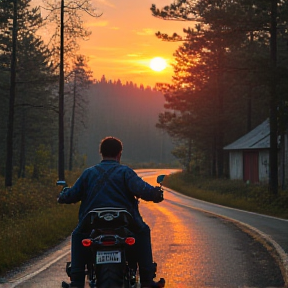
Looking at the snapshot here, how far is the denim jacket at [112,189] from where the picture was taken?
5.55 m

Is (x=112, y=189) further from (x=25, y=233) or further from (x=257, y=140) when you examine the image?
(x=257, y=140)

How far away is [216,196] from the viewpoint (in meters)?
33.3

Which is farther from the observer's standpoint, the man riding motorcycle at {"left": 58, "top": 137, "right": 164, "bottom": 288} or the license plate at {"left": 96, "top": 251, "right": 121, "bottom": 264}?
the man riding motorcycle at {"left": 58, "top": 137, "right": 164, "bottom": 288}

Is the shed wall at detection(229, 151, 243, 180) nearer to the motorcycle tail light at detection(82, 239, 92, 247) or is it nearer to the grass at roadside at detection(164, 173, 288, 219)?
the grass at roadside at detection(164, 173, 288, 219)

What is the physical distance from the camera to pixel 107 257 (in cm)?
504

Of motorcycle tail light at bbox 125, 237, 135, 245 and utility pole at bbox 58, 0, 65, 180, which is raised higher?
utility pole at bbox 58, 0, 65, 180

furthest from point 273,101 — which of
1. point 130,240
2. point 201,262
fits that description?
point 130,240


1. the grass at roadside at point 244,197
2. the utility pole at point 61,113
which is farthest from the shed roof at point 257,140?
the utility pole at point 61,113

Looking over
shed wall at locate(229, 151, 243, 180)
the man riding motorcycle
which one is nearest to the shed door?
shed wall at locate(229, 151, 243, 180)

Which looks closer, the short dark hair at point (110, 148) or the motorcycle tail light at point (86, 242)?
the motorcycle tail light at point (86, 242)

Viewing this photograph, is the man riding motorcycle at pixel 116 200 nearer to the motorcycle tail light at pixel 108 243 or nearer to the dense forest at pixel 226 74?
the motorcycle tail light at pixel 108 243

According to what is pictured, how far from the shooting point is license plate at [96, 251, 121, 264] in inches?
198

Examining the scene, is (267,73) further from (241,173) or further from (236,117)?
(236,117)

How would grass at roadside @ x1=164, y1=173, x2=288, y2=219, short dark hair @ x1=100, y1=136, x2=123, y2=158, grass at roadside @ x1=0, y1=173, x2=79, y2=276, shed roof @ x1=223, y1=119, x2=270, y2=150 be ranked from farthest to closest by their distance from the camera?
1. shed roof @ x1=223, y1=119, x2=270, y2=150
2. grass at roadside @ x1=164, y1=173, x2=288, y2=219
3. grass at roadside @ x1=0, y1=173, x2=79, y2=276
4. short dark hair @ x1=100, y1=136, x2=123, y2=158
